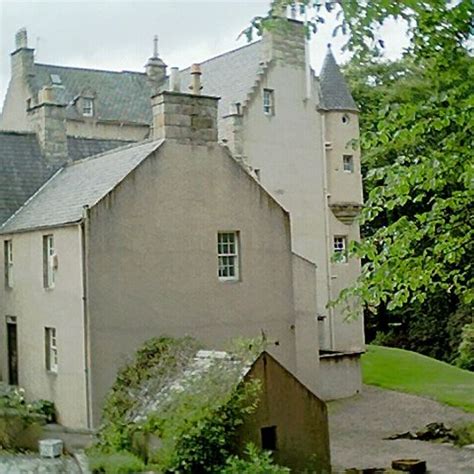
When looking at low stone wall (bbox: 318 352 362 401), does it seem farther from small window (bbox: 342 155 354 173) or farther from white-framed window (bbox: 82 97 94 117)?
white-framed window (bbox: 82 97 94 117)

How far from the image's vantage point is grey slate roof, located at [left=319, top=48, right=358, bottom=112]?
94.8 ft

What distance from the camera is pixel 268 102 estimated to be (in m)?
27.2

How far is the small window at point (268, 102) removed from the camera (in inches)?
1065

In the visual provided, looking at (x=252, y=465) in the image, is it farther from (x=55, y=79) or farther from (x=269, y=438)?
(x=55, y=79)

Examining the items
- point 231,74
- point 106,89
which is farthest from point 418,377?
point 106,89

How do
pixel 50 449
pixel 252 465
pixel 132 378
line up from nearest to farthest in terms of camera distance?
pixel 252 465 → pixel 50 449 → pixel 132 378

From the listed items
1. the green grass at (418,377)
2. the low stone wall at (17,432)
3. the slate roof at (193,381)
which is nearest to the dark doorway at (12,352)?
the low stone wall at (17,432)

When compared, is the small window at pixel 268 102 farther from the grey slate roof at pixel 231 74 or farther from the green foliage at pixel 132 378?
the green foliage at pixel 132 378

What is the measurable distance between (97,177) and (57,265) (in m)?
2.30

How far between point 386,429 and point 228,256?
6271 mm

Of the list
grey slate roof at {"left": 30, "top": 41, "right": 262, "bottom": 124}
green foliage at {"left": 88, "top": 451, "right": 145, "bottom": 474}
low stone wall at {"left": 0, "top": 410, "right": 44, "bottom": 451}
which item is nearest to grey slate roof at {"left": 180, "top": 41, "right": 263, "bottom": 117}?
grey slate roof at {"left": 30, "top": 41, "right": 262, "bottom": 124}

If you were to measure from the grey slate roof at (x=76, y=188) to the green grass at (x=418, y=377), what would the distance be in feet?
39.5

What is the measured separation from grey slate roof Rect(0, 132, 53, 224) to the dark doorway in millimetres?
2695

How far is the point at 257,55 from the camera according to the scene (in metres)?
28.6
